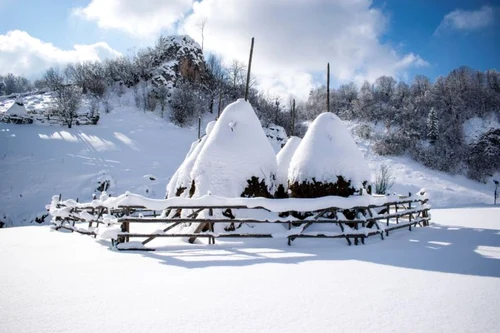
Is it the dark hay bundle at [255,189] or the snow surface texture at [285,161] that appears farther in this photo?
the snow surface texture at [285,161]

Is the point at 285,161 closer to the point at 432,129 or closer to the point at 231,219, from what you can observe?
the point at 231,219

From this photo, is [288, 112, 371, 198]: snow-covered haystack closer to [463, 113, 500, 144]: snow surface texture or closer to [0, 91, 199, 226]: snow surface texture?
[0, 91, 199, 226]: snow surface texture

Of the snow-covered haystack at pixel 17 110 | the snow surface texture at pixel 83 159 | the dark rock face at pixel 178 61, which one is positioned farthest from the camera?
the dark rock face at pixel 178 61

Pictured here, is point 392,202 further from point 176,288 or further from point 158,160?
point 158,160

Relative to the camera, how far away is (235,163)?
962 cm

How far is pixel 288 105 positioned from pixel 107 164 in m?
40.3

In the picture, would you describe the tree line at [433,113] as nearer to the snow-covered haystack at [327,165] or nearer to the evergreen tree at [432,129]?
the evergreen tree at [432,129]

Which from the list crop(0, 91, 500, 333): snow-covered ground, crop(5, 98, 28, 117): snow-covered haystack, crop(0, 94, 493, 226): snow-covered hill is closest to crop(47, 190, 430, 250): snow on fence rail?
crop(0, 91, 500, 333): snow-covered ground

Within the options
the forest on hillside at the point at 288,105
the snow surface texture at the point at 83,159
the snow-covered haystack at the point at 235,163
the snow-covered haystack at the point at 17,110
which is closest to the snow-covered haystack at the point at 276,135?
the forest on hillside at the point at 288,105

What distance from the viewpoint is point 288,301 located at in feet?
12.3

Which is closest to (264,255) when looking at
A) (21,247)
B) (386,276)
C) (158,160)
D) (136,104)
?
(386,276)

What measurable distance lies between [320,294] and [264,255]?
270 cm

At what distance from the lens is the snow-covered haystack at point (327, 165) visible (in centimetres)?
976

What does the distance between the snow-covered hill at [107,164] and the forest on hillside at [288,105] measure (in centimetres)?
308
